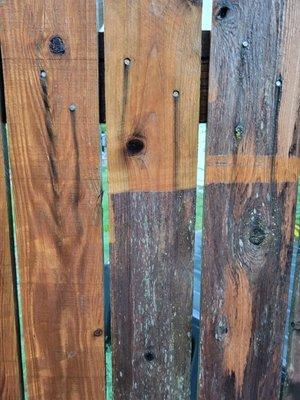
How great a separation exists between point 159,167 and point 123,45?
1.24 feet

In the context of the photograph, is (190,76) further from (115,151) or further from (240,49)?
(115,151)

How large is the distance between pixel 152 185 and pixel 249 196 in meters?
0.32

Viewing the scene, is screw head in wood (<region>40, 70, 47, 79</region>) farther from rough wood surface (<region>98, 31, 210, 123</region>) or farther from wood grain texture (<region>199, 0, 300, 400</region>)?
wood grain texture (<region>199, 0, 300, 400</region>)

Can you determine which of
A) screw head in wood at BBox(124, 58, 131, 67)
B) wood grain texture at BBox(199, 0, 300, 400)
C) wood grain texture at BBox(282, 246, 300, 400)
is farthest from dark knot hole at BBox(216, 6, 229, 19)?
wood grain texture at BBox(282, 246, 300, 400)

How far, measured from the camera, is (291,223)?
1645 mm

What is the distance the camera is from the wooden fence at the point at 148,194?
142 centimetres

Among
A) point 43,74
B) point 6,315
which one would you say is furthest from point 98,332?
point 43,74

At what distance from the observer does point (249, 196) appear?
5.24ft

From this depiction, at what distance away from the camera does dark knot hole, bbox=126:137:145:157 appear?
1.51m

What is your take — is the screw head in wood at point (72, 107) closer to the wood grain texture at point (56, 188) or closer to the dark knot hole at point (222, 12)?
the wood grain texture at point (56, 188)

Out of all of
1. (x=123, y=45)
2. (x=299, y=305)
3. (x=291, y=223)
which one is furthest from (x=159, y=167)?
(x=299, y=305)

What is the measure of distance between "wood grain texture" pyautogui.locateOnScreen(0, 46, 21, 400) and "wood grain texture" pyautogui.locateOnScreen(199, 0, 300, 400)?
643 millimetres

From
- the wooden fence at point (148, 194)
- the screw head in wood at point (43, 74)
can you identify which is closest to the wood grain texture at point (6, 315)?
the wooden fence at point (148, 194)

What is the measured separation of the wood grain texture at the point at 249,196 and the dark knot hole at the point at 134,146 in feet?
0.72
